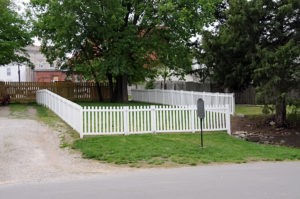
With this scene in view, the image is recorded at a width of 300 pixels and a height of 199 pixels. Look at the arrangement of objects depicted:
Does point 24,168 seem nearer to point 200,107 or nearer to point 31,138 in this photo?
point 31,138

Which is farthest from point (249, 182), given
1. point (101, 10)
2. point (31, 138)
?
point (101, 10)

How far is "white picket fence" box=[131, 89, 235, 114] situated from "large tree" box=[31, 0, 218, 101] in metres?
2.05

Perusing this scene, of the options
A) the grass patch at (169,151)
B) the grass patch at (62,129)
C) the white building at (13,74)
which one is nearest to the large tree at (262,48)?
the grass patch at (169,151)

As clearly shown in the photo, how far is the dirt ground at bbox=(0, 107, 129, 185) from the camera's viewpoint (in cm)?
1084

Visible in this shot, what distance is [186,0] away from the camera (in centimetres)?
3309

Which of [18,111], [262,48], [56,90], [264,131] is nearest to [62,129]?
[264,131]

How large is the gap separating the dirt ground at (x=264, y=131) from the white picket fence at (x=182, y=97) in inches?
52.4

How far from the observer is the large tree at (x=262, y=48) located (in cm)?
1942

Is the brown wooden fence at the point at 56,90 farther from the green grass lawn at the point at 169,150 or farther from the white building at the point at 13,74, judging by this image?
the white building at the point at 13,74

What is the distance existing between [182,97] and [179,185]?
2121cm

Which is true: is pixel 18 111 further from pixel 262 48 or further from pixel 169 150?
pixel 169 150

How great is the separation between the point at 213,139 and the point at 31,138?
617 cm

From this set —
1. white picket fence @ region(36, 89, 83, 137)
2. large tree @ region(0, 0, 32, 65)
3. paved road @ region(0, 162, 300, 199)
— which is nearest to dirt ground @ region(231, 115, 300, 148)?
white picket fence @ region(36, 89, 83, 137)

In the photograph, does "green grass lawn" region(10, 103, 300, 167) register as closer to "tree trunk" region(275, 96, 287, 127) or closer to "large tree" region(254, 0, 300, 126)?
"large tree" region(254, 0, 300, 126)
